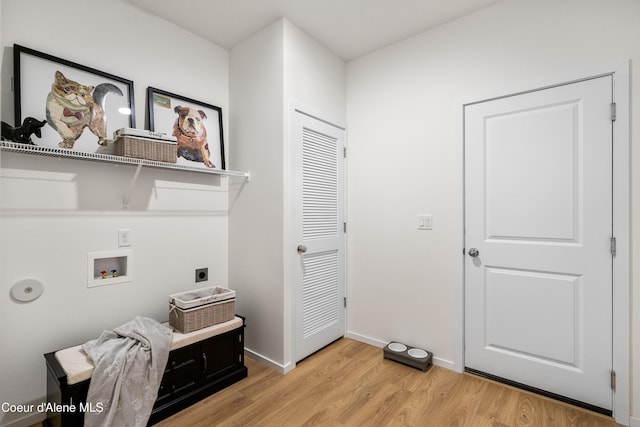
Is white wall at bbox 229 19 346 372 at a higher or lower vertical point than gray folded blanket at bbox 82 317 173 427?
higher

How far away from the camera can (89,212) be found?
1958mm

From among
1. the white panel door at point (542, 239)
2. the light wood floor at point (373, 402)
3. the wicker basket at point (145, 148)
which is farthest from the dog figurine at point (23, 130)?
the white panel door at point (542, 239)

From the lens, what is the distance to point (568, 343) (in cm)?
195

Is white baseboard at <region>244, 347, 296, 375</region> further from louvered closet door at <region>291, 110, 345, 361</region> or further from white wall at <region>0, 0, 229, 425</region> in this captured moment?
white wall at <region>0, 0, 229, 425</region>

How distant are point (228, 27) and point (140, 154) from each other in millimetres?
1244

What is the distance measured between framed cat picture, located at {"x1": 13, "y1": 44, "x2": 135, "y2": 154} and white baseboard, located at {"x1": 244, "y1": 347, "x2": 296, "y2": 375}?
70.5 inches

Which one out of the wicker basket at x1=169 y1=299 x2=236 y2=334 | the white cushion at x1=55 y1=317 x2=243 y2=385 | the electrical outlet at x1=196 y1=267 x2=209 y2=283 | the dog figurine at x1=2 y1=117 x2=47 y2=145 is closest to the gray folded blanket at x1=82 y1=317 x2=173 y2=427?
the white cushion at x1=55 y1=317 x2=243 y2=385

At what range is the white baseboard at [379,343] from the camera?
2381 mm

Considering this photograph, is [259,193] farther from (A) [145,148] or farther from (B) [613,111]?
(B) [613,111]

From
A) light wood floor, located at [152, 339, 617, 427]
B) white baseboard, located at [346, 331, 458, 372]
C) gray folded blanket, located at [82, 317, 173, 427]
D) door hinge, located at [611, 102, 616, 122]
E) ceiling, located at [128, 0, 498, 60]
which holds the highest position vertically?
ceiling, located at [128, 0, 498, 60]

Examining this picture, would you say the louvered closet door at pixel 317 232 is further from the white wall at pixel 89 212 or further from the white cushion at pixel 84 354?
the white wall at pixel 89 212

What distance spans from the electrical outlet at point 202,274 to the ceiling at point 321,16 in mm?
1886

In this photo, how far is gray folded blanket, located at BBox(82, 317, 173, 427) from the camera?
1.56m

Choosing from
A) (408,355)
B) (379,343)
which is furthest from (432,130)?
(379,343)
